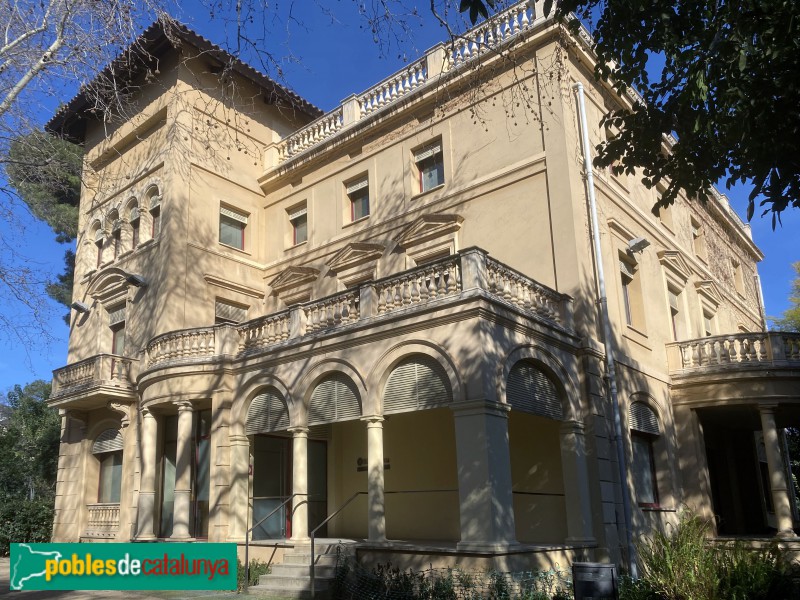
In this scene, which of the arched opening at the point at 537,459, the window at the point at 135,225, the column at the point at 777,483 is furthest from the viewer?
the window at the point at 135,225

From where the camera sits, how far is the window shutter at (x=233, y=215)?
21656 mm

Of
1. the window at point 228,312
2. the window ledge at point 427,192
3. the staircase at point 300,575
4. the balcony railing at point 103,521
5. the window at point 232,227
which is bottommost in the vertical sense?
the staircase at point 300,575

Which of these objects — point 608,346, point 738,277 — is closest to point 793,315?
point 738,277

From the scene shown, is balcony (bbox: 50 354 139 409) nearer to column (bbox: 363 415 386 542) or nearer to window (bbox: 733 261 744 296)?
column (bbox: 363 415 386 542)

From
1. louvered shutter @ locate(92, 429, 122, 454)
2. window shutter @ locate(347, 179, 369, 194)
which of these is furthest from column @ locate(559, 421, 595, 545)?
louvered shutter @ locate(92, 429, 122, 454)

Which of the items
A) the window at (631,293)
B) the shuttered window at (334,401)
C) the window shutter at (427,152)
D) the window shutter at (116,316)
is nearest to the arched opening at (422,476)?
the shuttered window at (334,401)

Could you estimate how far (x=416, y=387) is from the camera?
1325 cm

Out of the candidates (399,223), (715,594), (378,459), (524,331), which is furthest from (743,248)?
(715,594)

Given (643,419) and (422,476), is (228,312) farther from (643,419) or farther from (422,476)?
(643,419)

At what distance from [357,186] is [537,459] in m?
9.22

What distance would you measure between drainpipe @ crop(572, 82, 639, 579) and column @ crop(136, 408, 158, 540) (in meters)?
10.5

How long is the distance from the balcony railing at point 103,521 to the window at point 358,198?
10222 millimetres

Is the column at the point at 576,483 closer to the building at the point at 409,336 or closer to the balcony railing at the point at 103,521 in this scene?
the building at the point at 409,336

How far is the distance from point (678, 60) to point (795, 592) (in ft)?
22.5
